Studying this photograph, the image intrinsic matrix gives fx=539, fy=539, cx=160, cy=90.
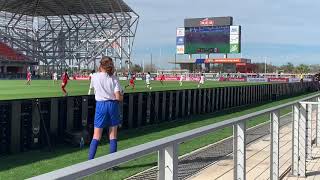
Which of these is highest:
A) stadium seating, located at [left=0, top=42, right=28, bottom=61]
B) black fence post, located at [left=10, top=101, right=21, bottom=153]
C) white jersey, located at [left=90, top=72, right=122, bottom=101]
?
stadium seating, located at [left=0, top=42, right=28, bottom=61]

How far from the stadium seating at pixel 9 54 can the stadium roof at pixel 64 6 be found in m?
8.89

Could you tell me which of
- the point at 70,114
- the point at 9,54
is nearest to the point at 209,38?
the point at 9,54

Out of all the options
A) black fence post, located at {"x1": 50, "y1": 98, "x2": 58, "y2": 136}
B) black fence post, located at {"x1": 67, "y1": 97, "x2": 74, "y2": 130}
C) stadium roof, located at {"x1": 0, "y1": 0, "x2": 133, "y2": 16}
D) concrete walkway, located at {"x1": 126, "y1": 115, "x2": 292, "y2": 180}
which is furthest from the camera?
stadium roof, located at {"x1": 0, "y1": 0, "x2": 133, "y2": 16}

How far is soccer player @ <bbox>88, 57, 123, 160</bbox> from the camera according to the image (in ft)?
29.4

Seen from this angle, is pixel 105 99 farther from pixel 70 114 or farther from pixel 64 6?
pixel 64 6

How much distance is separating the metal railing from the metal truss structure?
101 metres

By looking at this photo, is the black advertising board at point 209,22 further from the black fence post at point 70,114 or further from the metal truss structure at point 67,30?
the black fence post at point 70,114

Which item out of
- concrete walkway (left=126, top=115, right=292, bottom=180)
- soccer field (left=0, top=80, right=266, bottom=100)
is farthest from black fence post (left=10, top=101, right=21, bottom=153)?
soccer field (left=0, top=80, right=266, bottom=100)

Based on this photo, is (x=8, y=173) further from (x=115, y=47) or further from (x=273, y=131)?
(x=115, y=47)

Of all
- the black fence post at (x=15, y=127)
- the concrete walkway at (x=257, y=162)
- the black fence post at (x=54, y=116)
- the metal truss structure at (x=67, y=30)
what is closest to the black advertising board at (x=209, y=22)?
the metal truss structure at (x=67, y=30)

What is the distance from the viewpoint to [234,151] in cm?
557

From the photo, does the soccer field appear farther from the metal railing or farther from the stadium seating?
the stadium seating

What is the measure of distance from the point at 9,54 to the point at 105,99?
97.1m

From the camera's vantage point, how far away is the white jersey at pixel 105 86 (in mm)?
8961
